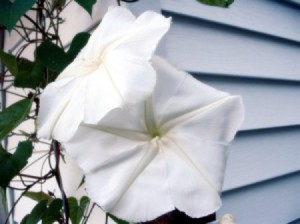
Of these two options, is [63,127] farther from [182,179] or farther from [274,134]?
[274,134]

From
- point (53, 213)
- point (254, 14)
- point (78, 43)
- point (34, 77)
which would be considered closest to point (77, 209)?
point (53, 213)

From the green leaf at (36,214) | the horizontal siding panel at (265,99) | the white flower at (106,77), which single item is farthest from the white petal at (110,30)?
the horizontal siding panel at (265,99)

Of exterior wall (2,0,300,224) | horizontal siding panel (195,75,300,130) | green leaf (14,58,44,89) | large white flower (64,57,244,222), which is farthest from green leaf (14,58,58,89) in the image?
horizontal siding panel (195,75,300,130)

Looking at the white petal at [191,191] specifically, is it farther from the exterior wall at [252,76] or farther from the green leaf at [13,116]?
the exterior wall at [252,76]

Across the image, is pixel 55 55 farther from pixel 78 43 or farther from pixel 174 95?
pixel 174 95

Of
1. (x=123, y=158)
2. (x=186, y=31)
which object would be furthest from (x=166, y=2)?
(x=123, y=158)
